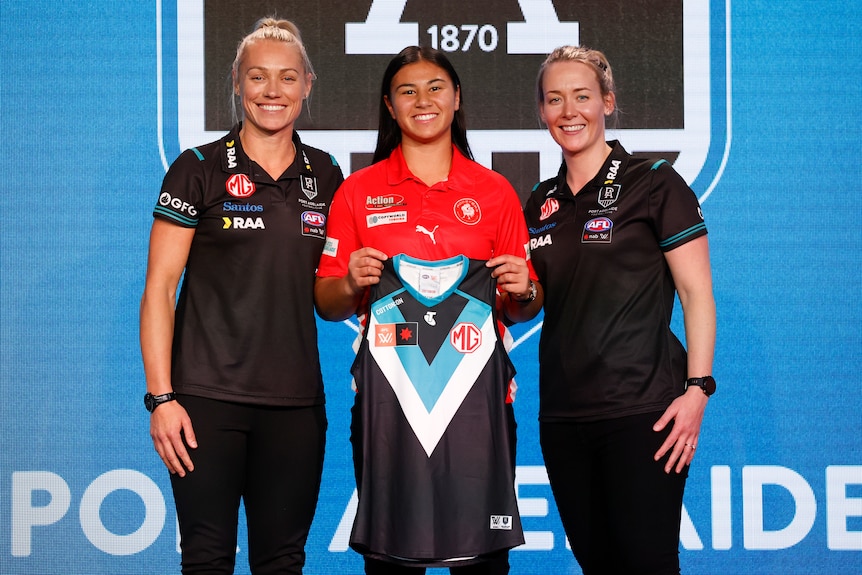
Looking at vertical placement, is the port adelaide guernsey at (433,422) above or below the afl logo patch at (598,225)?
below

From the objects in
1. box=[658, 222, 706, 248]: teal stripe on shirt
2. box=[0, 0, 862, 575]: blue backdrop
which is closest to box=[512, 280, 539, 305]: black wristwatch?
box=[658, 222, 706, 248]: teal stripe on shirt

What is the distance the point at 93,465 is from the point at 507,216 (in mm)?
1901

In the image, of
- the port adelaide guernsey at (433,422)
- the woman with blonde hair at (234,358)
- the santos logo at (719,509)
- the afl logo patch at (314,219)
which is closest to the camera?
the port adelaide guernsey at (433,422)

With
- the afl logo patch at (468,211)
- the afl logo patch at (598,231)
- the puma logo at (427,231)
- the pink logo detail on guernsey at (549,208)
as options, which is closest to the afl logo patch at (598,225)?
the afl logo patch at (598,231)

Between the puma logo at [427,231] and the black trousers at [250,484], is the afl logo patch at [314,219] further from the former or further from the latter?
the black trousers at [250,484]

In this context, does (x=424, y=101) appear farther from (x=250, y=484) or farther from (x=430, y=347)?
(x=250, y=484)

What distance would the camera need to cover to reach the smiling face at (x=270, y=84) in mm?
2252

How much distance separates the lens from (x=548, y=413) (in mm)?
2254

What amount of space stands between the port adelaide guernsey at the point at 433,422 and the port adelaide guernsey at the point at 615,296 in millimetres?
215

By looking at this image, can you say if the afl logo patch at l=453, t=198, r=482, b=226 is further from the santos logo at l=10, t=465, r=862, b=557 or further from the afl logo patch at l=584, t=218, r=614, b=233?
the santos logo at l=10, t=465, r=862, b=557

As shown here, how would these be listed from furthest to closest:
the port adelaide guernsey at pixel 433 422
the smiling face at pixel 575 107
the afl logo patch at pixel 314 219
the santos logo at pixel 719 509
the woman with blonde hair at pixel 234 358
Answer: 1. the santos logo at pixel 719 509
2. the smiling face at pixel 575 107
3. the afl logo patch at pixel 314 219
4. the woman with blonde hair at pixel 234 358
5. the port adelaide guernsey at pixel 433 422

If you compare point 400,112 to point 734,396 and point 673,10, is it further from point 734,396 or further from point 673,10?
point 734,396

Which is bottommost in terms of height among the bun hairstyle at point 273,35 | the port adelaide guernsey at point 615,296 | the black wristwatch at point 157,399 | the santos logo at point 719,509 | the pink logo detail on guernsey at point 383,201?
the santos logo at point 719,509

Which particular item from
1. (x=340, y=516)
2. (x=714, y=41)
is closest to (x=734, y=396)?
(x=714, y=41)
